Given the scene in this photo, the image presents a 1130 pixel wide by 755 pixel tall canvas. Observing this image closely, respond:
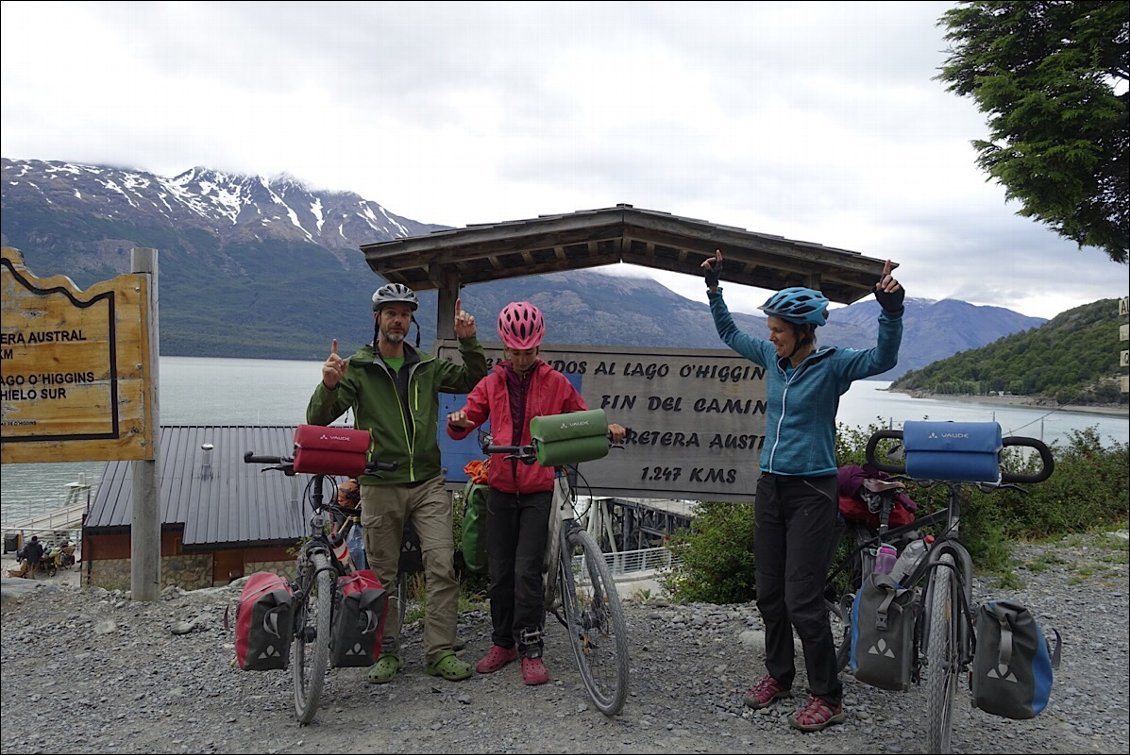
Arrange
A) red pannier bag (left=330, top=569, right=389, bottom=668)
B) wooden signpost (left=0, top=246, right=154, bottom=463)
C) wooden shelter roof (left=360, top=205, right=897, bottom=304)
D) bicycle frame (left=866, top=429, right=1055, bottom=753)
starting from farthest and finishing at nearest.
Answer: wooden shelter roof (left=360, top=205, right=897, bottom=304) → wooden signpost (left=0, top=246, right=154, bottom=463) → red pannier bag (left=330, top=569, right=389, bottom=668) → bicycle frame (left=866, top=429, right=1055, bottom=753)

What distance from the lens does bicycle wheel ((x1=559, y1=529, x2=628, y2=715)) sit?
3.57 m

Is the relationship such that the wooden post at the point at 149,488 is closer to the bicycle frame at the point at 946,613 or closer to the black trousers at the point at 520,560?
the black trousers at the point at 520,560

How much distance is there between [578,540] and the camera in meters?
3.95

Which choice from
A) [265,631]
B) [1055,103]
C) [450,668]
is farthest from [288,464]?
[1055,103]

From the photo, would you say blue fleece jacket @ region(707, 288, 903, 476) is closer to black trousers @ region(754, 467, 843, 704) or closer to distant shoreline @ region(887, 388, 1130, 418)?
black trousers @ region(754, 467, 843, 704)

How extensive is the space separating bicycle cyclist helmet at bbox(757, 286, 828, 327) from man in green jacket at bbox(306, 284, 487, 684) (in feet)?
5.62

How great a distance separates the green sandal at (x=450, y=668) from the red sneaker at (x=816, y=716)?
1.78 m

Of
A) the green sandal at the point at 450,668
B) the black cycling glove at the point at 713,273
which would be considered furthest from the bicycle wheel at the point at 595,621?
the black cycling glove at the point at 713,273

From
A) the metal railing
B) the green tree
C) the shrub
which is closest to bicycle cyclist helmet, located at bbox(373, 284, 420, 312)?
the shrub

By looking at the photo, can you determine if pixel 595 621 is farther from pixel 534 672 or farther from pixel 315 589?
pixel 315 589

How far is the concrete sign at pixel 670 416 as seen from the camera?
5.79 meters

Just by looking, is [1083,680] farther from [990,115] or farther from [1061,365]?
[1061,365]

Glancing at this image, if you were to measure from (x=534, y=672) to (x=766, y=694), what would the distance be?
1250 millimetres

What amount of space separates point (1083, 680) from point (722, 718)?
272cm
